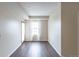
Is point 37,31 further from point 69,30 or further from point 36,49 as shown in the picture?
point 69,30

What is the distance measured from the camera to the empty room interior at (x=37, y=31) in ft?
4.33

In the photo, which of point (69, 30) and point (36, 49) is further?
point (36, 49)

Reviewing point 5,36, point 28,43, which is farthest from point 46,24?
point 5,36

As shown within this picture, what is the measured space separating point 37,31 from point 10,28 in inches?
15.3

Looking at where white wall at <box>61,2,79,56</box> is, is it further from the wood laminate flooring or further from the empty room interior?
the wood laminate flooring

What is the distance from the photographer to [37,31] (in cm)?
164

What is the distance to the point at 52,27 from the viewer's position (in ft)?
5.55

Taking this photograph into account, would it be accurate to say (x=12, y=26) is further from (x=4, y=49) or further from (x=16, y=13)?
(x=4, y=49)

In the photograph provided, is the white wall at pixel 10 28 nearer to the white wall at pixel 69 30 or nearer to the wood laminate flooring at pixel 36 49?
the wood laminate flooring at pixel 36 49

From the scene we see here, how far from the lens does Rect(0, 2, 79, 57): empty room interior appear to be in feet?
4.33

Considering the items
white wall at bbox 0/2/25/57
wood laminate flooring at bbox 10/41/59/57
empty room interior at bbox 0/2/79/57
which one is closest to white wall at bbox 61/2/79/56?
empty room interior at bbox 0/2/79/57

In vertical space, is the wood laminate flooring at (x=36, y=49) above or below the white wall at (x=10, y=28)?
below

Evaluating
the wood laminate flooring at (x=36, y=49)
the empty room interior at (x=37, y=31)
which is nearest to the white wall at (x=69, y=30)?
the empty room interior at (x=37, y=31)

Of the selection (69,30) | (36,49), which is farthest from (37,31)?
(69,30)
